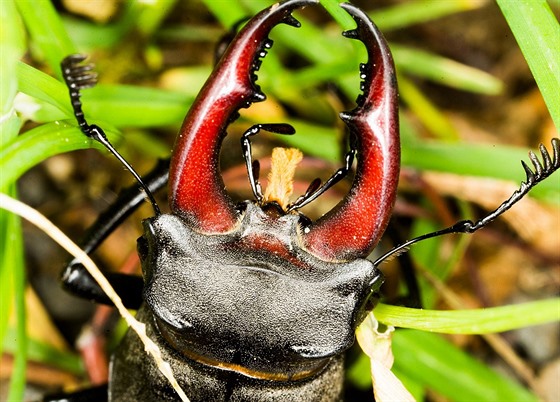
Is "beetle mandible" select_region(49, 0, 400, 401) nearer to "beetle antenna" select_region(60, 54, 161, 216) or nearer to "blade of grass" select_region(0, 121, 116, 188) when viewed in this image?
"beetle antenna" select_region(60, 54, 161, 216)

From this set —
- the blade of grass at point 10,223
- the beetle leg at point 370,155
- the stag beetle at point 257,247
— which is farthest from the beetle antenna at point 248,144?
the blade of grass at point 10,223

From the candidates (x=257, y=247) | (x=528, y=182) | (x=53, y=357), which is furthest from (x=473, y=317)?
(x=53, y=357)

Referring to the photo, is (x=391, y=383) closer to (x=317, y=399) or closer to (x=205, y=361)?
(x=317, y=399)

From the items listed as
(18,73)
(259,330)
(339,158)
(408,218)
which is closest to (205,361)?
(259,330)

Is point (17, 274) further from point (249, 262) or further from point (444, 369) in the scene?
point (444, 369)

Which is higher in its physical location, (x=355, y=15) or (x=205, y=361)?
(x=355, y=15)

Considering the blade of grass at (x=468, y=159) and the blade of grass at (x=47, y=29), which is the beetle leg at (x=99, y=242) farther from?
the blade of grass at (x=468, y=159)

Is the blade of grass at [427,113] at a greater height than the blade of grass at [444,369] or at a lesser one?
greater
